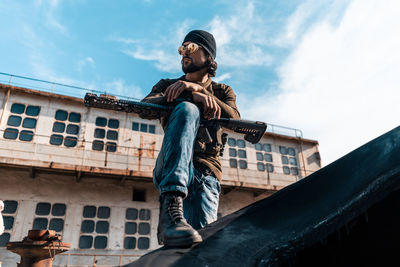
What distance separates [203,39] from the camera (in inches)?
80.7

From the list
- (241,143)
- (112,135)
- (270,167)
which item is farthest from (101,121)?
(270,167)

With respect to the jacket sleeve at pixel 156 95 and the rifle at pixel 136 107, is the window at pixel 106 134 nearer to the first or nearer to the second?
the jacket sleeve at pixel 156 95

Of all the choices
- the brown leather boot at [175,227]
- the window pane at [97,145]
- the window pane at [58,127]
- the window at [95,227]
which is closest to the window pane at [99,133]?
the window pane at [97,145]

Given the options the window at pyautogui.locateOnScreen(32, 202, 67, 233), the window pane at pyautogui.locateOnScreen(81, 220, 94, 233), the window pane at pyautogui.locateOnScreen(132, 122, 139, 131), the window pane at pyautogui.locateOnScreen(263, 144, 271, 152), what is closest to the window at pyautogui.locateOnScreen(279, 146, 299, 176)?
the window pane at pyautogui.locateOnScreen(263, 144, 271, 152)

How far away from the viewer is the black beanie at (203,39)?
2.05m

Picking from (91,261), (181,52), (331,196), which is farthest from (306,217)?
(91,261)

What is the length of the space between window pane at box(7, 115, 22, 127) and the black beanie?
12.5 metres

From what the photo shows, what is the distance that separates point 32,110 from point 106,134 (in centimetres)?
324

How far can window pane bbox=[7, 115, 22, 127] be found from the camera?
39.4 ft

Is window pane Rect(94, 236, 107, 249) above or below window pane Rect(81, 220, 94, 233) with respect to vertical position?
below

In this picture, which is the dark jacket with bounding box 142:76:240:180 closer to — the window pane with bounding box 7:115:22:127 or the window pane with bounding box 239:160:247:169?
the window pane with bounding box 7:115:22:127

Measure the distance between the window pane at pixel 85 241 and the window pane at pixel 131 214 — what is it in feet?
5.19

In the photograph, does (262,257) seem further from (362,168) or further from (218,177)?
(218,177)

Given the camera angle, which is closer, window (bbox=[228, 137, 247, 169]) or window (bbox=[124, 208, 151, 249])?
window (bbox=[124, 208, 151, 249])
